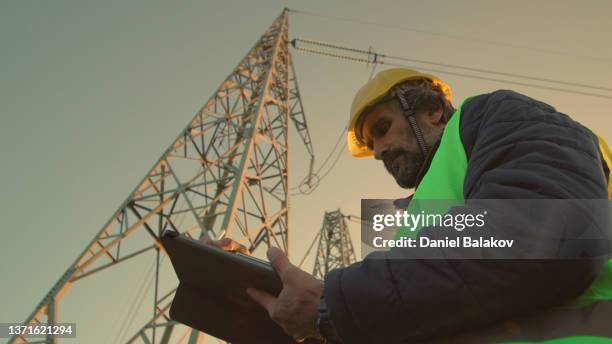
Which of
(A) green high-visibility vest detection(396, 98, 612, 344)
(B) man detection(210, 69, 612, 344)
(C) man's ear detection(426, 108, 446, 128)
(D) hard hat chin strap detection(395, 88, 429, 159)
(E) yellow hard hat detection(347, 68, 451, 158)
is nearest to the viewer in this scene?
(B) man detection(210, 69, 612, 344)

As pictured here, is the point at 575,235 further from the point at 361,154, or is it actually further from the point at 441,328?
the point at 361,154

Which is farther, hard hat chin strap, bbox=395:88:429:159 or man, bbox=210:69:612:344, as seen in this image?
hard hat chin strap, bbox=395:88:429:159

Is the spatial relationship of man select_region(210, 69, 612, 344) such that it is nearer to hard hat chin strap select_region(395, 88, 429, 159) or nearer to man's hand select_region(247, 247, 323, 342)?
man's hand select_region(247, 247, 323, 342)

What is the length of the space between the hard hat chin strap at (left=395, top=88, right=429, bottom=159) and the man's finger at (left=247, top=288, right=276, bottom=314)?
0.84 meters

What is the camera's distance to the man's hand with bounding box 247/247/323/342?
3.67 ft

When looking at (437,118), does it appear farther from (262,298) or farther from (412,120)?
(262,298)

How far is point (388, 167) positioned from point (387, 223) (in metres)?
0.24

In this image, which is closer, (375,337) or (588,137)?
(375,337)

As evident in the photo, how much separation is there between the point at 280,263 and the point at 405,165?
83 centimetres

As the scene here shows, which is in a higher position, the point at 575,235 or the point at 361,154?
the point at 361,154

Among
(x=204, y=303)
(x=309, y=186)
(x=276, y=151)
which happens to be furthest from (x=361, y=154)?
(x=309, y=186)

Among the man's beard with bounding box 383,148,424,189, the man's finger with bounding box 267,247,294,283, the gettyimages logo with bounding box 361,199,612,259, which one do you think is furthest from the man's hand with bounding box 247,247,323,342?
the man's beard with bounding box 383,148,424,189

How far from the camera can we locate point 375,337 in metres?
0.93

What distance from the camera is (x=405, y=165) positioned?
1.87 metres
